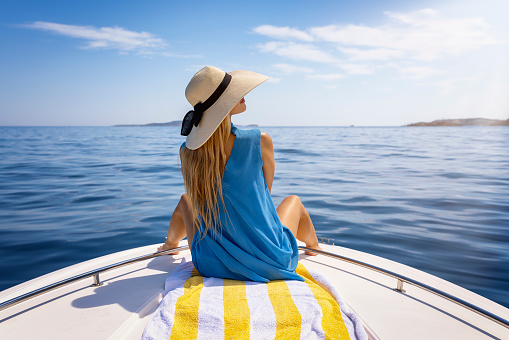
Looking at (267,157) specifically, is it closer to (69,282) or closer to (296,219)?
(296,219)

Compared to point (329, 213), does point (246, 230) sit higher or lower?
higher

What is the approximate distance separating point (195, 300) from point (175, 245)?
0.98m

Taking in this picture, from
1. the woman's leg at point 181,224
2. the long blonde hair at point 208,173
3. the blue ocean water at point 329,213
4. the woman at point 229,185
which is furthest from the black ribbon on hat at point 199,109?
the blue ocean water at point 329,213

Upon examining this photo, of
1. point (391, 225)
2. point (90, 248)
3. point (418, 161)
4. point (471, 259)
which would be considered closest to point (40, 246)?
point (90, 248)

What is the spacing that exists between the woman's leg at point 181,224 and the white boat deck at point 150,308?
25cm

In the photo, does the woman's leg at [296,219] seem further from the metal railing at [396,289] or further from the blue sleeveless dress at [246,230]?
the blue sleeveless dress at [246,230]

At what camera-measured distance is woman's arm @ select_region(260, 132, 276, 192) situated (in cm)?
186

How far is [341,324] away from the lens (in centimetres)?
142

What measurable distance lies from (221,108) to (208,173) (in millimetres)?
350

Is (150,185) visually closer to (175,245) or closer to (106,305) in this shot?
(175,245)

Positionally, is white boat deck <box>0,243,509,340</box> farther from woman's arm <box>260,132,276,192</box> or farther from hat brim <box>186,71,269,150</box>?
hat brim <box>186,71,269,150</box>

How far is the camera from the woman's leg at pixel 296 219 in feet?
7.25

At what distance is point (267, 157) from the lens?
1.92 m

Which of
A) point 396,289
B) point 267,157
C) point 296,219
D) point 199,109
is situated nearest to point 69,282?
point 199,109
